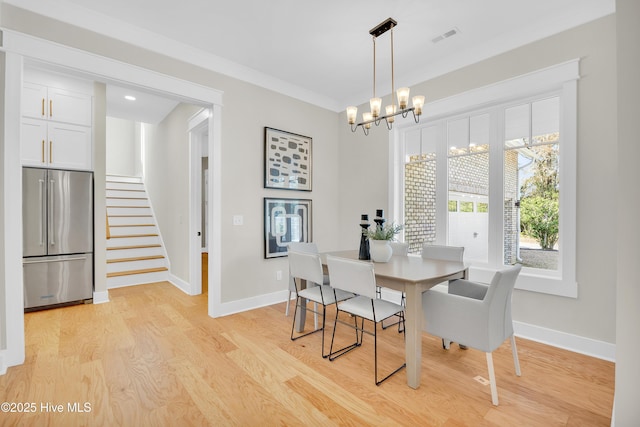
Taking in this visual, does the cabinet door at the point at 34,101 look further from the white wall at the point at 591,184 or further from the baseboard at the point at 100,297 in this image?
the white wall at the point at 591,184

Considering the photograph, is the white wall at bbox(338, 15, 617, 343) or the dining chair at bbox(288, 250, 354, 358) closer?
the white wall at bbox(338, 15, 617, 343)

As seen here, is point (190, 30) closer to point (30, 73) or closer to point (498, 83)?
point (30, 73)

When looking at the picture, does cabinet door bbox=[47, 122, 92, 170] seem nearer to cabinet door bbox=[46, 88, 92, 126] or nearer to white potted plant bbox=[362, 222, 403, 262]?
cabinet door bbox=[46, 88, 92, 126]

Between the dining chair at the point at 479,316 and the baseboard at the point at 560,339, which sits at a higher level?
the dining chair at the point at 479,316

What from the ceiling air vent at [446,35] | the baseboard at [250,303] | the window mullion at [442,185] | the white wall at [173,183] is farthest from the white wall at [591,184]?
the white wall at [173,183]

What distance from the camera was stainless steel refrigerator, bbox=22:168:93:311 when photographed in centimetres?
329

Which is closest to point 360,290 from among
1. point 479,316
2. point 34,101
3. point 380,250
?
point 380,250

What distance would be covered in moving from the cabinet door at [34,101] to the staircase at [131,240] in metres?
1.91

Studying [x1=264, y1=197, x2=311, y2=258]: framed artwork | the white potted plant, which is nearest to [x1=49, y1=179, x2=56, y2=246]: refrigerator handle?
[x1=264, y1=197, x2=311, y2=258]: framed artwork

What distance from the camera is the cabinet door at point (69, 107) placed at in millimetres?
3461

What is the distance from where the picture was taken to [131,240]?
505 centimetres

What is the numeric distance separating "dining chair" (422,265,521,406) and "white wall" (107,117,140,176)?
26.7ft

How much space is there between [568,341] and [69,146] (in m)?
5.66

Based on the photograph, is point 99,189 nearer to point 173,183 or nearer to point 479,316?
point 173,183
